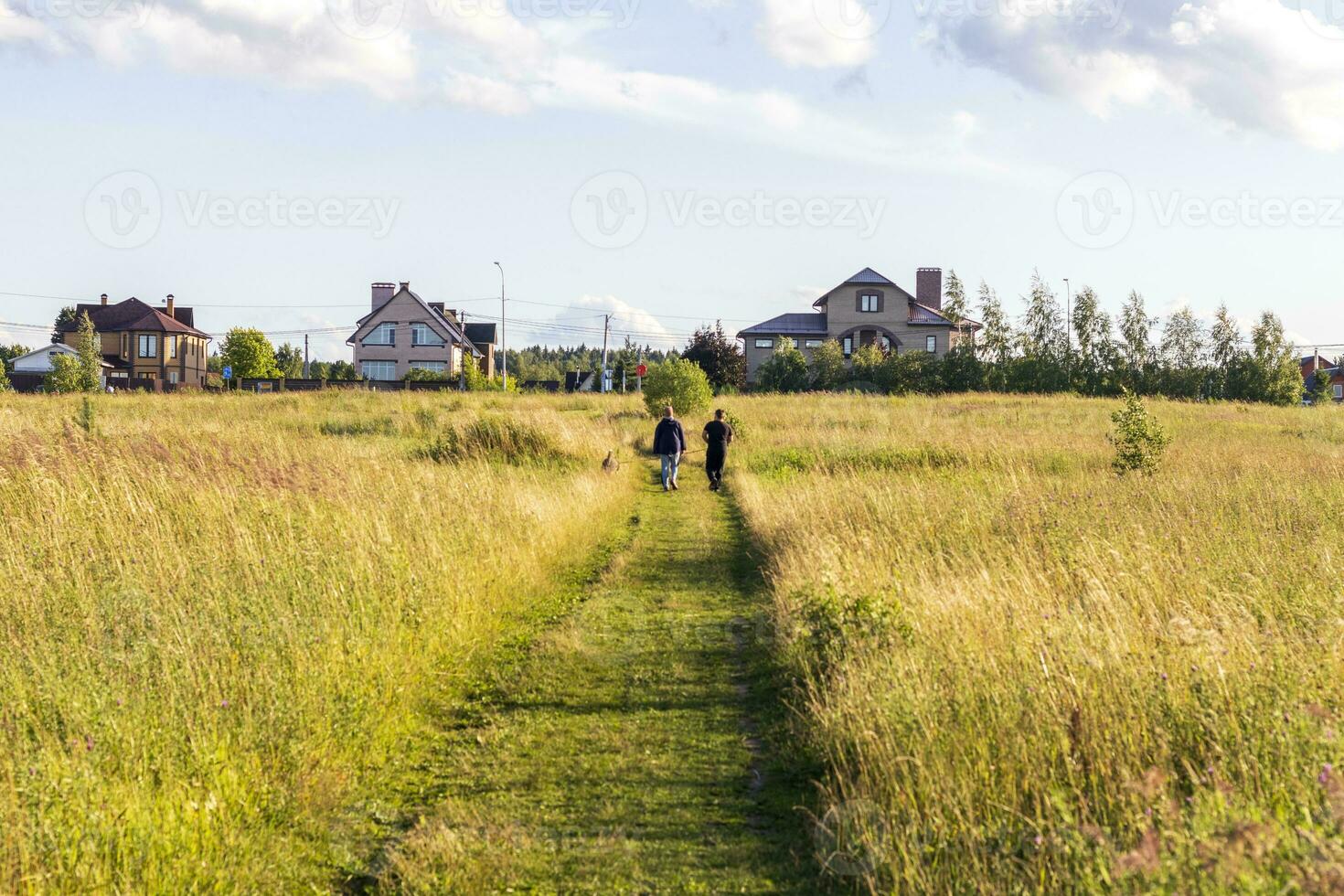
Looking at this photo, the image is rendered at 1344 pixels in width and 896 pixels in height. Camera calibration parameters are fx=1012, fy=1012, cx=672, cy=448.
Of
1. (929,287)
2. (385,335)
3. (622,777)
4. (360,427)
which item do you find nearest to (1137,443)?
(622,777)

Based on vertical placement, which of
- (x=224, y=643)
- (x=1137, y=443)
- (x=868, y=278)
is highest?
(x=868, y=278)

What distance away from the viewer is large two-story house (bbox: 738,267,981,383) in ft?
265

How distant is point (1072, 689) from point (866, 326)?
77983mm

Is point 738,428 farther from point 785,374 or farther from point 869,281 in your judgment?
point 869,281

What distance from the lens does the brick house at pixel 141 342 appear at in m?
86.2

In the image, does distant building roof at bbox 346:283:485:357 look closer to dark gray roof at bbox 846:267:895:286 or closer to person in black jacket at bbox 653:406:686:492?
dark gray roof at bbox 846:267:895:286

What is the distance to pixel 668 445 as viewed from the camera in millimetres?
18906

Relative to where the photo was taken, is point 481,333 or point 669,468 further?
point 481,333

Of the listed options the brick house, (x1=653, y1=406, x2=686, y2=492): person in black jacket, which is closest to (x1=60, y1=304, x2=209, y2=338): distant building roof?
the brick house

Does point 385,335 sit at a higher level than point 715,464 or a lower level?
higher

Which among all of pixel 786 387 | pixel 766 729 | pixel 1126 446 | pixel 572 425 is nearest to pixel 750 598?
pixel 766 729

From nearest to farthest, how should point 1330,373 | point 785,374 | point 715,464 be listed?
point 715,464
point 785,374
point 1330,373

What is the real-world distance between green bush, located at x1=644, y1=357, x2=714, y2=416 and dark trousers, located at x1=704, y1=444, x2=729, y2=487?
1328 centimetres

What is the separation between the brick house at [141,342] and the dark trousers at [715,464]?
77.5 metres
